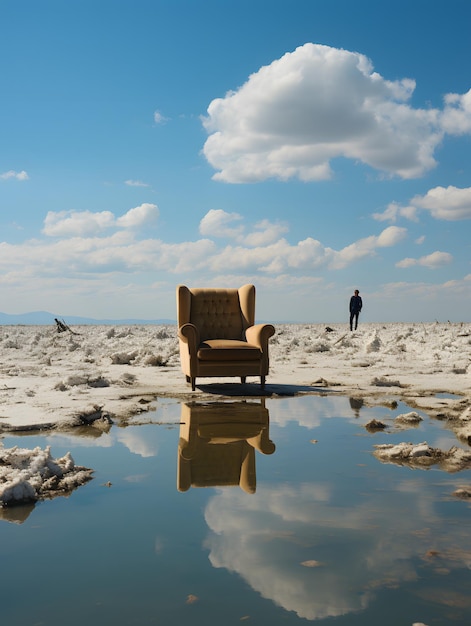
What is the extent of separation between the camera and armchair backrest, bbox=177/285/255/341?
25.2 feet

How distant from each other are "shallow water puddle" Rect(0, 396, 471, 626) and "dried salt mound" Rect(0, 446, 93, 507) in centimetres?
10

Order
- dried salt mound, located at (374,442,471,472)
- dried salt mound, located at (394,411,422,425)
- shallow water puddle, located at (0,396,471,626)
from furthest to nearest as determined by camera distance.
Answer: dried salt mound, located at (394,411,422,425) → dried salt mound, located at (374,442,471,472) → shallow water puddle, located at (0,396,471,626)

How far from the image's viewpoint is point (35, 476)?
2.98 metres

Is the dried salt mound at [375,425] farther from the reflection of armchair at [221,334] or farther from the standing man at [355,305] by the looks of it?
the standing man at [355,305]

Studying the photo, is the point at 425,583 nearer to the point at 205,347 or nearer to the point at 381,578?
the point at 381,578

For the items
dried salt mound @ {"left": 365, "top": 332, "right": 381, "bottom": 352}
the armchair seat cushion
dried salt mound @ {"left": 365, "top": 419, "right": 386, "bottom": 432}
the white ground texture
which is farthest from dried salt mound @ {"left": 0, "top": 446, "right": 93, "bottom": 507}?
dried salt mound @ {"left": 365, "top": 332, "right": 381, "bottom": 352}

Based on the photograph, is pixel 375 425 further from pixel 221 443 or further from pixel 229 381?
pixel 229 381

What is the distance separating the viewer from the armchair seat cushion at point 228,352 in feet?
22.1

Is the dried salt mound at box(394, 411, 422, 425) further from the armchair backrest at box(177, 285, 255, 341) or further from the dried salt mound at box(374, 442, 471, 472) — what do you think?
the armchair backrest at box(177, 285, 255, 341)

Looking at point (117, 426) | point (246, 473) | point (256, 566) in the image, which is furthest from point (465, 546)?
point (117, 426)

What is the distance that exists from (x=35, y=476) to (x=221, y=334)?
486 cm

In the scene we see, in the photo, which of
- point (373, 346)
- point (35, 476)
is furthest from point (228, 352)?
point (373, 346)

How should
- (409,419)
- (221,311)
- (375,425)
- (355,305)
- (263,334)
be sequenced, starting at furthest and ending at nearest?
(355,305), (221,311), (263,334), (409,419), (375,425)

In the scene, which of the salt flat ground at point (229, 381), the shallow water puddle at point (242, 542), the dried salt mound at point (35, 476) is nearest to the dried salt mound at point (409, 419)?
the salt flat ground at point (229, 381)
